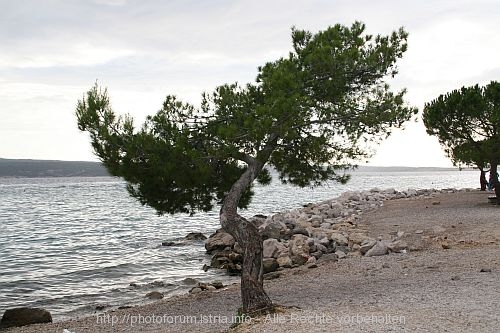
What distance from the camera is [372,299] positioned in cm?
952

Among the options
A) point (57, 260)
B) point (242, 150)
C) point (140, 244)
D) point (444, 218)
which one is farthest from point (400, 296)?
point (140, 244)

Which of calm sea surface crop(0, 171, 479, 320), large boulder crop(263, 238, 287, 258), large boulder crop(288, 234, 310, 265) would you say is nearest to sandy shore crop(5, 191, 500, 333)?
large boulder crop(288, 234, 310, 265)

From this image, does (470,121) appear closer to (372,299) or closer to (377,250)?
(377,250)

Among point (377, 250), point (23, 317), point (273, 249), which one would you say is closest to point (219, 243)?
point (273, 249)

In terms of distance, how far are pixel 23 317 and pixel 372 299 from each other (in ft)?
27.6

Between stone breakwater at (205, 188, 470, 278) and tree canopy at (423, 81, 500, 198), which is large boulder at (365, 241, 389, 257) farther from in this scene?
tree canopy at (423, 81, 500, 198)

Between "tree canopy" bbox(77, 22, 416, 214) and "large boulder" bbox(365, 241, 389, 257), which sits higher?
"tree canopy" bbox(77, 22, 416, 214)

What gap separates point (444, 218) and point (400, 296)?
14012 millimetres

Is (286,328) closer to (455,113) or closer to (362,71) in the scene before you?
(362,71)

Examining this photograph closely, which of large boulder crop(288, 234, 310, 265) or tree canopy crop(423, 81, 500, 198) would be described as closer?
large boulder crop(288, 234, 310, 265)

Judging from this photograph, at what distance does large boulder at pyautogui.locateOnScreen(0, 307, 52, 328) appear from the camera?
12.1 meters

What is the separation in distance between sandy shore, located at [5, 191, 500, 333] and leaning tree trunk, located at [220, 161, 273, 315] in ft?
1.52

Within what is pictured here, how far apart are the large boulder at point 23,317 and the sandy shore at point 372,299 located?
571 mm

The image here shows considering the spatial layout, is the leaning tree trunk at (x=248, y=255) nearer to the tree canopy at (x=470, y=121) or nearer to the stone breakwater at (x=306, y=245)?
the stone breakwater at (x=306, y=245)
